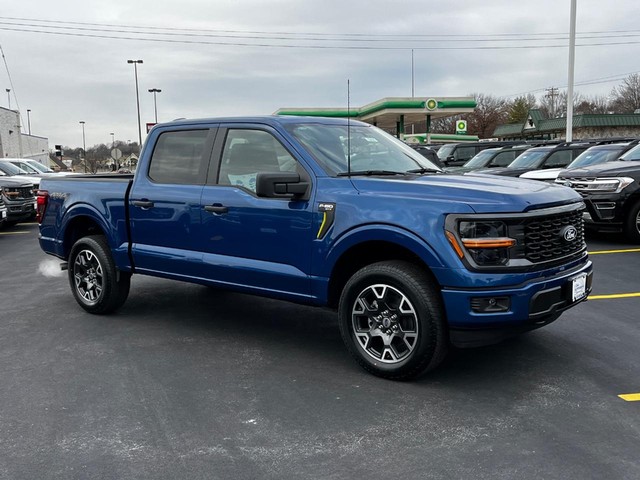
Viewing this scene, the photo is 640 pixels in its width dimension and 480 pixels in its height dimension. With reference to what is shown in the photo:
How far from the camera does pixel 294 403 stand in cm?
A: 412

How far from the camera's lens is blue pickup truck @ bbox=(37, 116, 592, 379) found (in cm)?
409

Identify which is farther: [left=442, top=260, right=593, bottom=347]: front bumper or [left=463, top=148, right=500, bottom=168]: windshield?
[left=463, top=148, right=500, bottom=168]: windshield

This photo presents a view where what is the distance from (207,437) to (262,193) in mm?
1793

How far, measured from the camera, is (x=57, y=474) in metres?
3.25

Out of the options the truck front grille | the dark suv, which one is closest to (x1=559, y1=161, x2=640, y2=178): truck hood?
the dark suv

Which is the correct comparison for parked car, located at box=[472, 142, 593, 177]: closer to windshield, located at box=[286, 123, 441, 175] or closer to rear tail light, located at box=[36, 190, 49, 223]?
windshield, located at box=[286, 123, 441, 175]

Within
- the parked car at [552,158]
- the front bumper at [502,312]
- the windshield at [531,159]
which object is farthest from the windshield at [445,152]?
the front bumper at [502,312]

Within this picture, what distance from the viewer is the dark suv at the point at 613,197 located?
10109mm

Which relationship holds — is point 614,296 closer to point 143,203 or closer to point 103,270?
point 143,203

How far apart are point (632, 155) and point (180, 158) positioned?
357 inches

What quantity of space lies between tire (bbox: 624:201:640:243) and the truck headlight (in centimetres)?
726

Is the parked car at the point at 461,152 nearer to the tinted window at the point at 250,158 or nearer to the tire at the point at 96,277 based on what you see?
the tire at the point at 96,277

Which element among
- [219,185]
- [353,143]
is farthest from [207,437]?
[353,143]

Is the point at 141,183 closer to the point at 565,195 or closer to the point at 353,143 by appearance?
the point at 353,143
